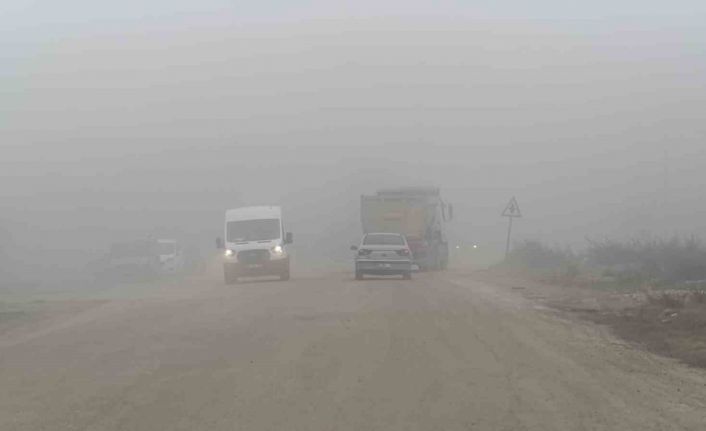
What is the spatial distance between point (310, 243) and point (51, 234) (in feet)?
72.4

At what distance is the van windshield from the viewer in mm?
38562

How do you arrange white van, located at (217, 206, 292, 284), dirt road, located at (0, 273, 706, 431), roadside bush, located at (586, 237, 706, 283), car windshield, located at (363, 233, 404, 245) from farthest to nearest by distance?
car windshield, located at (363, 233, 404, 245), white van, located at (217, 206, 292, 284), roadside bush, located at (586, 237, 706, 283), dirt road, located at (0, 273, 706, 431)

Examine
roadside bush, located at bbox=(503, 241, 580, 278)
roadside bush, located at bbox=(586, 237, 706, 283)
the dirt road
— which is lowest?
roadside bush, located at bbox=(503, 241, 580, 278)

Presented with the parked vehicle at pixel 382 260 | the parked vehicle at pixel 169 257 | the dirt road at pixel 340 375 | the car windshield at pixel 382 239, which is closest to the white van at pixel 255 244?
the parked vehicle at pixel 382 260

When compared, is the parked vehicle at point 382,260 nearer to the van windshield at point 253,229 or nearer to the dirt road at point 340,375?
the van windshield at point 253,229

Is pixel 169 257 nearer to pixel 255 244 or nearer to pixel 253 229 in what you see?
pixel 253 229

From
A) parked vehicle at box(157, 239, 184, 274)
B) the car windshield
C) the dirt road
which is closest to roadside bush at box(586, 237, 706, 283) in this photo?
the car windshield

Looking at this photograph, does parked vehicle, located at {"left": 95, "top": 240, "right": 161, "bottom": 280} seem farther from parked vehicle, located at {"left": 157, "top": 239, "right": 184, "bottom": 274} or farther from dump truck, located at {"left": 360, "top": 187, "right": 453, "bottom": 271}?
dump truck, located at {"left": 360, "top": 187, "right": 453, "bottom": 271}

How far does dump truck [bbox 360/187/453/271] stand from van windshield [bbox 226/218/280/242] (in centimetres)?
1006

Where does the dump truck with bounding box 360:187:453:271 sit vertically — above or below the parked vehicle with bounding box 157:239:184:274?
above

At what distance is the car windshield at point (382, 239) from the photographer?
3869 centimetres

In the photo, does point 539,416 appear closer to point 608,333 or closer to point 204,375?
point 204,375

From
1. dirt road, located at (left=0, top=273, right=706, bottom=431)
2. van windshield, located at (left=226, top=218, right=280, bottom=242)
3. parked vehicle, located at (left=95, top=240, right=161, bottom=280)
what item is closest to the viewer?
dirt road, located at (left=0, top=273, right=706, bottom=431)

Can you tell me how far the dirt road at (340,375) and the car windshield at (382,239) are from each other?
17.3m
